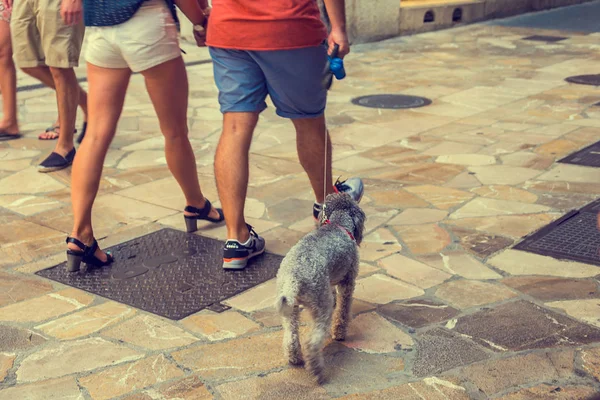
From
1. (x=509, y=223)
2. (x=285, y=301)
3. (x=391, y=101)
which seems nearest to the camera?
(x=285, y=301)

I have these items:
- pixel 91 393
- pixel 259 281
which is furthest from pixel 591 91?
pixel 91 393

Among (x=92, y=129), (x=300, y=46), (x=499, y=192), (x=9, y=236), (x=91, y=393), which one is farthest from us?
(x=499, y=192)

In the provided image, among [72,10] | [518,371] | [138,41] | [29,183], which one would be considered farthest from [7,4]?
[518,371]

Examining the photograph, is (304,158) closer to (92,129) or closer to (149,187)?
(92,129)

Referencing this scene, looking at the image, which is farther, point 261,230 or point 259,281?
point 261,230

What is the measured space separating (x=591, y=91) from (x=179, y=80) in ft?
16.7

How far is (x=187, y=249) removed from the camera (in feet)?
15.1

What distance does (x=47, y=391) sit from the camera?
3.20 metres

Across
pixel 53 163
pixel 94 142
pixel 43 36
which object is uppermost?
pixel 43 36

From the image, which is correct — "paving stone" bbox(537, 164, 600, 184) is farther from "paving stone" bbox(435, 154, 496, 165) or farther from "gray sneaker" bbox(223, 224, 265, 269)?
"gray sneaker" bbox(223, 224, 265, 269)

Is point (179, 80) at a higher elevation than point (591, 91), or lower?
higher

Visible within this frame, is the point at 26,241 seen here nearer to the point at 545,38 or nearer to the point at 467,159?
the point at 467,159

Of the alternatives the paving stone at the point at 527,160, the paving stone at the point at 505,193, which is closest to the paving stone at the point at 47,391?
the paving stone at the point at 505,193

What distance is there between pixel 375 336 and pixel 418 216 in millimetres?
1554
